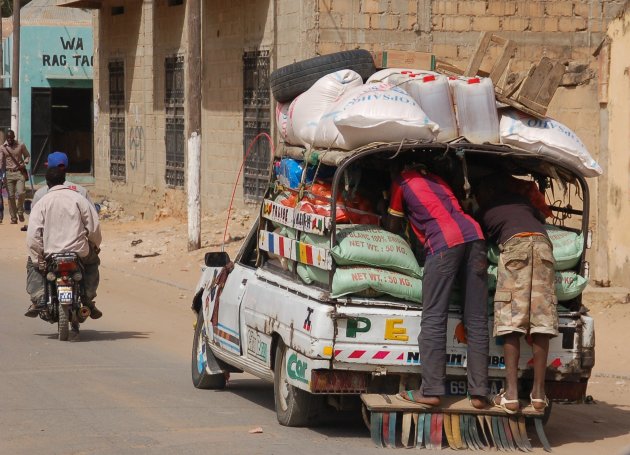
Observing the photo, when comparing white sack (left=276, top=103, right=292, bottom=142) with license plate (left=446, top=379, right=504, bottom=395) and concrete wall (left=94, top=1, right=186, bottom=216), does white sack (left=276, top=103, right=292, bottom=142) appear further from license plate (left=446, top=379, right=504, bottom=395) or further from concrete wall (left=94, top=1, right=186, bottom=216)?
concrete wall (left=94, top=1, right=186, bottom=216)

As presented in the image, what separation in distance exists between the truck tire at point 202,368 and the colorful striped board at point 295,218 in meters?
1.46

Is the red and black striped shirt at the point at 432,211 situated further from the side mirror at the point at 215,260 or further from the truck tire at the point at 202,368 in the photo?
the truck tire at the point at 202,368

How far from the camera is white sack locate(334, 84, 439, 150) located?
755 centimetres

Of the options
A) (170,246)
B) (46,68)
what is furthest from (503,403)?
(46,68)

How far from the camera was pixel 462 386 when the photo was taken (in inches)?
299

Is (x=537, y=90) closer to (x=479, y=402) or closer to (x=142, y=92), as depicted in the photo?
(x=479, y=402)

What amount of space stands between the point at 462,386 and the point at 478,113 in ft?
5.48

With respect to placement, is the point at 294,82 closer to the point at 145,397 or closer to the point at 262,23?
the point at 145,397

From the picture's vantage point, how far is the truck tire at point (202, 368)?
31.2 feet

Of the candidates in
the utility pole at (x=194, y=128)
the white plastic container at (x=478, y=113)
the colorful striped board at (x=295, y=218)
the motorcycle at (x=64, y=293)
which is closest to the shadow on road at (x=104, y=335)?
the motorcycle at (x=64, y=293)

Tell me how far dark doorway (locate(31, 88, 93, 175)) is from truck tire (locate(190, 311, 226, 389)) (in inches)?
1129

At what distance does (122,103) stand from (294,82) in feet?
66.2

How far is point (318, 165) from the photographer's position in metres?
7.87

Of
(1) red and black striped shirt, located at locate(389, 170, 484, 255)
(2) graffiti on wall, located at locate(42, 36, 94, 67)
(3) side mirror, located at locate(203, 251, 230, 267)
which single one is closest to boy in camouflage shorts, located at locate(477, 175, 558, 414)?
(1) red and black striped shirt, located at locate(389, 170, 484, 255)
